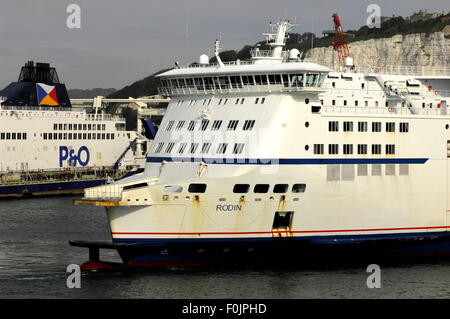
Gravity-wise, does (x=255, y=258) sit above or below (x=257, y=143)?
below

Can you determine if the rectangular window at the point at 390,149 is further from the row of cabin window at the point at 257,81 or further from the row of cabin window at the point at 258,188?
the row of cabin window at the point at 258,188

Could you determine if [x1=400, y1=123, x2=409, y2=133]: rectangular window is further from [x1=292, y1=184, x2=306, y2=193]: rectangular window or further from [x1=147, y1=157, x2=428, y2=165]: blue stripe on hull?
[x1=292, y1=184, x2=306, y2=193]: rectangular window

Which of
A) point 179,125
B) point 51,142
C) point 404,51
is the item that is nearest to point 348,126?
point 179,125

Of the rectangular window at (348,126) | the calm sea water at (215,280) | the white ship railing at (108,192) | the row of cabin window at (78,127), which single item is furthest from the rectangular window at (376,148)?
the row of cabin window at (78,127)

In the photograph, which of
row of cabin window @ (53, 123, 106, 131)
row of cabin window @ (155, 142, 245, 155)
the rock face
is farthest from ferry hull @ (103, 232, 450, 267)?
the rock face

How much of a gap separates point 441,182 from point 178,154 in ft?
33.7

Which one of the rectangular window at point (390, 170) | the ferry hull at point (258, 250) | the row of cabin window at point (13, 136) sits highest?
the rectangular window at point (390, 170)

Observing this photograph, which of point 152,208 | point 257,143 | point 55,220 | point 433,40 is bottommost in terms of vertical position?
point 55,220

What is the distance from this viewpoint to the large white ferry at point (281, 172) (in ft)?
103

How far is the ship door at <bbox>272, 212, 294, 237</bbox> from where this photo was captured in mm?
32344

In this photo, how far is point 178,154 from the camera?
34094mm

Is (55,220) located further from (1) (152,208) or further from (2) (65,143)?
(2) (65,143)
